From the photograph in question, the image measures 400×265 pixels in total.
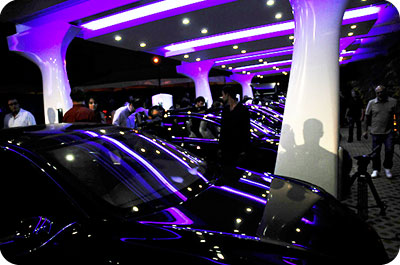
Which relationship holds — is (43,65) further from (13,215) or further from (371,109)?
(371,109)

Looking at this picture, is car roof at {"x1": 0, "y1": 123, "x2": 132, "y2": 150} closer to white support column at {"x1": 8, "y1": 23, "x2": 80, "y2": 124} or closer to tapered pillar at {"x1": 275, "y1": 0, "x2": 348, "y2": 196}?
tapered pillar at {"x1": 275, "y1": 0, "x2": 348, "y2": 196}

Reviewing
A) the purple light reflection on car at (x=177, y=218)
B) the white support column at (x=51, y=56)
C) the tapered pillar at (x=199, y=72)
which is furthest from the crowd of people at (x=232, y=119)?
the tapered pillar at (x=199, y=72)

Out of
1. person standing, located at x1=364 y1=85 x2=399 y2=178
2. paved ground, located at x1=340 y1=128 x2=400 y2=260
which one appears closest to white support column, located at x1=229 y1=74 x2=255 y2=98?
paved ground, located at x1=340 y1=128 x2=400 y2=260

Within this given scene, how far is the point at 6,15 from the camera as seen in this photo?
297 inches

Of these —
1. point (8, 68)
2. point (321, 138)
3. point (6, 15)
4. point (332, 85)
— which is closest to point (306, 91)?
point (332, 85)

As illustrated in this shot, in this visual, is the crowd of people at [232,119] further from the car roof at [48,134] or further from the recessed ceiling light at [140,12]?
the recessed ceiling light at [140,12]

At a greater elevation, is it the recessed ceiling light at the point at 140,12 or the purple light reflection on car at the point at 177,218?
the recessed ceiling light at the point at 140,12

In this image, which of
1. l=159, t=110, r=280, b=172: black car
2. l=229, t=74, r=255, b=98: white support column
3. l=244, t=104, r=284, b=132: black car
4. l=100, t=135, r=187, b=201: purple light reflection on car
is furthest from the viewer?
l=229, t=74, r=255, b=98: white support column

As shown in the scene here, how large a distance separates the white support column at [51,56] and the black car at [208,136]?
5.01 m

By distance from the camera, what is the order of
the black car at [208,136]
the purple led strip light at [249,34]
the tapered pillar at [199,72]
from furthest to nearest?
the tapered pillar at [199,72] < the purple led strip light at [249,34] < the black car at [208,136]

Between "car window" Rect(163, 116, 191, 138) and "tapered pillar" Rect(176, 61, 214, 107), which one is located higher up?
"tapered pillar" Rect(176, 61, 214, 107)

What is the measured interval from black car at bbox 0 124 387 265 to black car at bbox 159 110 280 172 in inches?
104

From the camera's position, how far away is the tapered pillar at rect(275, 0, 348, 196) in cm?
396

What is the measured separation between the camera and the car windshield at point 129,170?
1851 millimetres
